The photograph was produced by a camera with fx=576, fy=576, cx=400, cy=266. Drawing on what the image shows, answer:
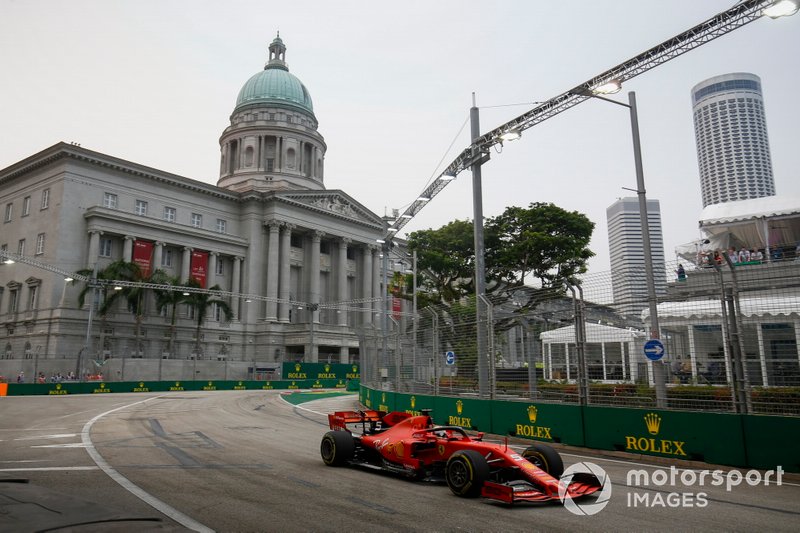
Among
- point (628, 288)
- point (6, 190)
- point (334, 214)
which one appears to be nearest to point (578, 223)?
point (628, 288)

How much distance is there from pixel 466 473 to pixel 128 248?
194 feet

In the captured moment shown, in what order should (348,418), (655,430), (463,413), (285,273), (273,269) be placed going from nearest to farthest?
(348,418)
(655,430)
(463,413)
(273,269)
(285,273)

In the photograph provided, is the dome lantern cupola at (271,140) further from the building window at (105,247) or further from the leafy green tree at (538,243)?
the leafy green tree at (538,243)

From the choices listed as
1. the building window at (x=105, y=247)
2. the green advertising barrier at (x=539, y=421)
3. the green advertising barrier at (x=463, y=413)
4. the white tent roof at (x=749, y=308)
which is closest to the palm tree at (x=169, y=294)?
the building window at (x=105, y=247)

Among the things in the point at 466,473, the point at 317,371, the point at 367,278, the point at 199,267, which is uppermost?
the point at 367,278

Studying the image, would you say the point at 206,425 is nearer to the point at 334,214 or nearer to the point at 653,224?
the point at 653,224

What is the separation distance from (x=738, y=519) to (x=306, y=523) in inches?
207

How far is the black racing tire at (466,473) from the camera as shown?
7.97 m

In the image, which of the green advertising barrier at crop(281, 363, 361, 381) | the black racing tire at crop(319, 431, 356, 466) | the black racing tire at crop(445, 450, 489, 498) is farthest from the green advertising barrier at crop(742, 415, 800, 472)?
the green advertising barrier at crop(281, 363, 361, 381)

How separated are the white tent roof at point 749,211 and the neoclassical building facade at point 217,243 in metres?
26.5

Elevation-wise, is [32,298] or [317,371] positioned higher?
[32,298]

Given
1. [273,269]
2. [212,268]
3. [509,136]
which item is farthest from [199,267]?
[509,136]

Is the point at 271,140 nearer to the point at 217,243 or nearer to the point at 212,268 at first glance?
the point at 217,243

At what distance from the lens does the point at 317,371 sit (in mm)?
60656
